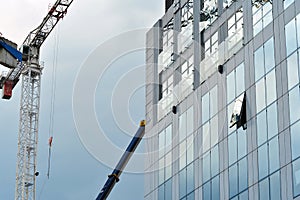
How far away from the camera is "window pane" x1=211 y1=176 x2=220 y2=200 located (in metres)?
66.8

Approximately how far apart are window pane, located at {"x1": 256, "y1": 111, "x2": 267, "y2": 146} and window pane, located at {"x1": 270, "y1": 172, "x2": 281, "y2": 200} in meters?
3.16

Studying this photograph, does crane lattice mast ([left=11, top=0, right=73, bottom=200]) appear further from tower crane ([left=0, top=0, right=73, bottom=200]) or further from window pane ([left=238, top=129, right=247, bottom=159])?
window pane ([left=238, top=129, right=247, bottom=159])

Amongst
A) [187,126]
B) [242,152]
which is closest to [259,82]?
[242,152]

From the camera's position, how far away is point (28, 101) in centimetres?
14725

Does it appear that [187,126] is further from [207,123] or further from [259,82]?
[259,82]

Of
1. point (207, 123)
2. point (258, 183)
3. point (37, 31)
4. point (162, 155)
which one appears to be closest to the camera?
point (258, 183)

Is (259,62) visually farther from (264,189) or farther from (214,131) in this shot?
(264,189)

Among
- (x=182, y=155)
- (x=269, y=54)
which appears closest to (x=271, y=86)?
(x=269, y=54)

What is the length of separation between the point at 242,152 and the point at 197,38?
48.7 ft

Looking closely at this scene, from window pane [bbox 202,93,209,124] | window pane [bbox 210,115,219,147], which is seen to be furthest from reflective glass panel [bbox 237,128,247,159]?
window pane [bbox 202,93,209,124]

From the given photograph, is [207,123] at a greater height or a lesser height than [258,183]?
greater

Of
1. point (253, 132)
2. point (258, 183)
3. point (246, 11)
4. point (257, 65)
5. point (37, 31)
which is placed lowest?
point (258, 183)

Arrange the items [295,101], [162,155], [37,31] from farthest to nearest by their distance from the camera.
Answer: [37,31] < [162,155] < [295,101]

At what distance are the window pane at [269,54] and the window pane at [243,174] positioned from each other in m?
6.95
